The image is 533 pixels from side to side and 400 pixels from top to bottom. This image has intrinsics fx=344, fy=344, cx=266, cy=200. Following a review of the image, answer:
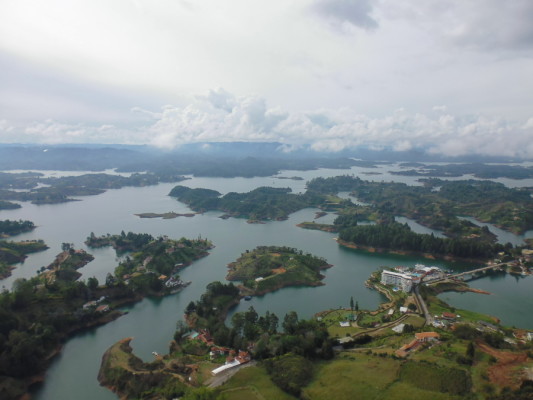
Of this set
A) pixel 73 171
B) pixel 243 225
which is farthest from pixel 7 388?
pixel 73 171

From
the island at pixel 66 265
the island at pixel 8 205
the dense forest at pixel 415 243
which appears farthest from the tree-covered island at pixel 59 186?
the dense forest at pixel 415 243

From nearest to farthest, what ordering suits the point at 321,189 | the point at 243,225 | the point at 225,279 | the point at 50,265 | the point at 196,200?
1. the point at 225,279
2. the point at 50,265
3. the point at 243,225
4. the point at 196,200
5. the point at 321,189

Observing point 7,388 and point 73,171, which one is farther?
point 73,171

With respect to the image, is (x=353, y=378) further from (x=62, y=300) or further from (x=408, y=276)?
(x=62, y=300)

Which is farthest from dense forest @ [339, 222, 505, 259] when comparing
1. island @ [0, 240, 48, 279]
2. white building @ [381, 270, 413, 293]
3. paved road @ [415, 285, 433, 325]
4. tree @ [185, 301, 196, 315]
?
island @ [0, 240, 48, 279]

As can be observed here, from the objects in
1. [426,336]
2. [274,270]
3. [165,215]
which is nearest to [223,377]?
[426,336]

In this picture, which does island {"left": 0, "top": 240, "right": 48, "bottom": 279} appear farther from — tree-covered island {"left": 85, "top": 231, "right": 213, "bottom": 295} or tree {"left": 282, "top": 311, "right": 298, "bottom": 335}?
tree {"left": 282, "top": 311, "right": 298, "bottom": 335}

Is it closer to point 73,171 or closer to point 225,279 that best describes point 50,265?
point 225,279
